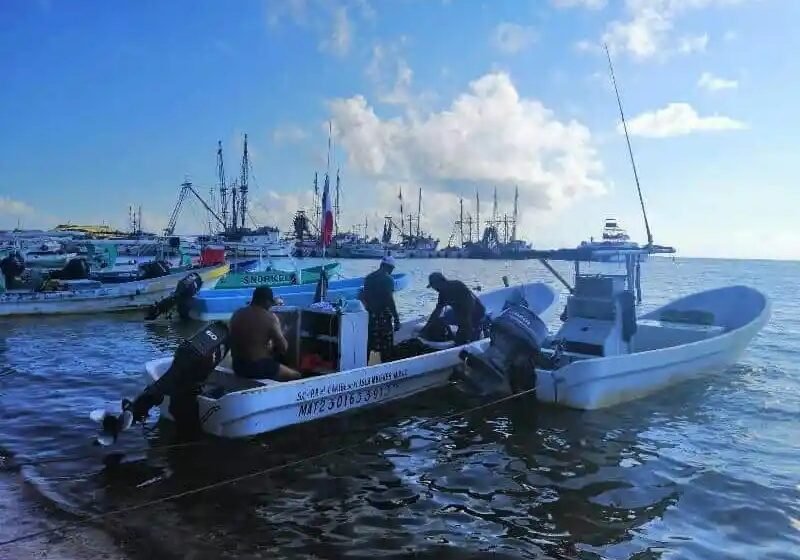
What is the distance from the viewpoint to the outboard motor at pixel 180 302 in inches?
873

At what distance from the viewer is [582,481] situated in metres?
7.62

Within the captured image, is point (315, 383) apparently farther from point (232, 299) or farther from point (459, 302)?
point (232, 299)

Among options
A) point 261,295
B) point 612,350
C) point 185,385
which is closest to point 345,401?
point 261,295

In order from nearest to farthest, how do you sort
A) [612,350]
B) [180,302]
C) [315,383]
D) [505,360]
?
[315,383] → [505,360] → [612,350] → [180,302]

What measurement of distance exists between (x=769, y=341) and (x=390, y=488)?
57.3 feet

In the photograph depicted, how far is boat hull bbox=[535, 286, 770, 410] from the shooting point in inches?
407

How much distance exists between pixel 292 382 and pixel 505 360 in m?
3.73

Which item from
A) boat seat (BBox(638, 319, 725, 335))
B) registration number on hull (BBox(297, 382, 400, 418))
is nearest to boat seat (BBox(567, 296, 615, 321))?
→ boat seat (BBox(638, 319, 725, 335))

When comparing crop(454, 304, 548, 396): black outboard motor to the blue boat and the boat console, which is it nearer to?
the boat console

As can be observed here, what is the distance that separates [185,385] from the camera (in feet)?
27.0

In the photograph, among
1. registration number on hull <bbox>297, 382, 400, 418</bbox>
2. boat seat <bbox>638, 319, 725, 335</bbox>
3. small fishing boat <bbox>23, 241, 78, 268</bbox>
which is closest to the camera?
registration number on hull <bbox>297, 382, 400, 418</bbox>

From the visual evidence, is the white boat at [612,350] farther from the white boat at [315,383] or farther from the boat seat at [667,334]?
the white boat at [315,383]

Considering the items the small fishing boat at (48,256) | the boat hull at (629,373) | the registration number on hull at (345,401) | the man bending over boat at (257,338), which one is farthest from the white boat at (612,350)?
the small fishing boat at (48,256)

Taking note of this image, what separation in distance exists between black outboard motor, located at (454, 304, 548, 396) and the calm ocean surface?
1.40 ft
